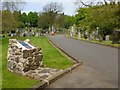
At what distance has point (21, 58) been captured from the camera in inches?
452

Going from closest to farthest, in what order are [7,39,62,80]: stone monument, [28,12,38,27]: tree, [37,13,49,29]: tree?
[7,39,62,80]: stone monument → [37,13,49,29]: tree → [28,12,38,27]: tree

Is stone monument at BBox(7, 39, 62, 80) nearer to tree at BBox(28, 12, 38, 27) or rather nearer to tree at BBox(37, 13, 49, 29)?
tree at BBox(37, 13, 49, 29)

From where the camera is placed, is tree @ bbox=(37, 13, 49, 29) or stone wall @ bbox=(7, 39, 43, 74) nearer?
stone wall @ bbox=(7, 39, 43, 74)

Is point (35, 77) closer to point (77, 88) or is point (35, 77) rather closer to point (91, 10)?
point (77, 88)

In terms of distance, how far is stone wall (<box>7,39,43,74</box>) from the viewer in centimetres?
1145

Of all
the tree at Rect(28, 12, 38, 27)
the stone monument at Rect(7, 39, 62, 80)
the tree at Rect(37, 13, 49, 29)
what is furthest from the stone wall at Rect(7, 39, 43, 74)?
the tree at Rect(28, 12, 38, 27)

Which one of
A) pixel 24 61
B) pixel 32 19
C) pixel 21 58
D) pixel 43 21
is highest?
pixel 32 19

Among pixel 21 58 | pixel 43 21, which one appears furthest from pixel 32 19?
pixel 21 58

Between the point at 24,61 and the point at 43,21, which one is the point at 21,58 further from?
the point at 43,21

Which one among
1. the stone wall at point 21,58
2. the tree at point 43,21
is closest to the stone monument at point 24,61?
the stone wall at point 21,58

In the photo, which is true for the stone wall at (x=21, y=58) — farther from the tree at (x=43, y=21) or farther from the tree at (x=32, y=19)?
the tree at (x=32, y=19)

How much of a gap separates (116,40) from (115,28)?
7331 millimetres

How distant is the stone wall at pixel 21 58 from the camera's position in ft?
37.6

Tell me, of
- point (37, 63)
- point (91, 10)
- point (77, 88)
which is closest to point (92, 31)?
point (91, 10)
